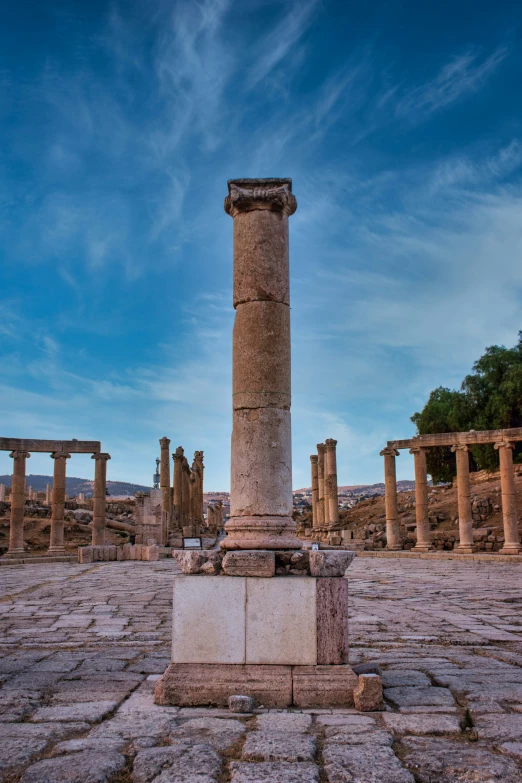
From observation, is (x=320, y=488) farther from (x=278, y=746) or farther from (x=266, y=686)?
(x=278, y=746)

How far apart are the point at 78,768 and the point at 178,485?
3525cm

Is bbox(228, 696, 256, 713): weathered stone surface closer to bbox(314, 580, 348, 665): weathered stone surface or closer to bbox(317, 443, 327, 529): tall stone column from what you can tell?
bbox(314, 580, 348, 665): weathered stone surface

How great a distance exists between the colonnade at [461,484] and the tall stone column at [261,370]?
67.7 ft

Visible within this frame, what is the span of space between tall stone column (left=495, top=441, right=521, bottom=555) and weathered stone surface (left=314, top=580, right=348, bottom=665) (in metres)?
20.9

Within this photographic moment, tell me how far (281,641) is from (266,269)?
363cm

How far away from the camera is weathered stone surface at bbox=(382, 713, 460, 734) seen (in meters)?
4.58

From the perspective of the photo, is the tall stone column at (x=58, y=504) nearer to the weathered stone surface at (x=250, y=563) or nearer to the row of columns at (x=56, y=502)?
the row of columns at (x=56, y=502)

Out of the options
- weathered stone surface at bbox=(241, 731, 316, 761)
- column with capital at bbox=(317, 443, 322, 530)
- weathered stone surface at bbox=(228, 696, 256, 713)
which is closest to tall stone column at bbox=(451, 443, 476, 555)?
column with capital at bbox=(317, 443, 322, 530)

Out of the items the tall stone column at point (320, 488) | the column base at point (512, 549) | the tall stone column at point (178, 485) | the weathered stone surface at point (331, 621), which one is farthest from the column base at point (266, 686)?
the tall stone column at point (178, 485)

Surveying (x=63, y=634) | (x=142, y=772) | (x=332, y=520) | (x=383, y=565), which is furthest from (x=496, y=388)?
(x=142, y=772)

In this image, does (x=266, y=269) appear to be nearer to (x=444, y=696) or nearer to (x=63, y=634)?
(x=444, y=696)

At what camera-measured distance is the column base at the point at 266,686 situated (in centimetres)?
537

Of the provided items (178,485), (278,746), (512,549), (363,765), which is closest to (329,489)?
(178,485)

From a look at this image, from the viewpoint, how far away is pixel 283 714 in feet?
16.5
